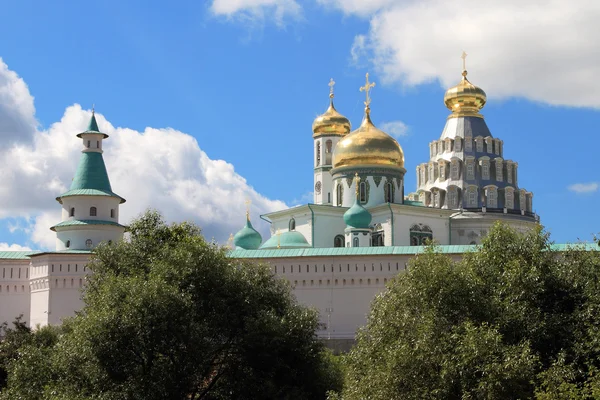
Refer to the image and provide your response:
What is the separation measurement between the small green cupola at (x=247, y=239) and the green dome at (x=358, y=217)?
11.0 feet

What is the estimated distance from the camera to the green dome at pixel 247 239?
134 ft

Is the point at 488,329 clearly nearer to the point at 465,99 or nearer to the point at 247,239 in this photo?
the point at 247,239

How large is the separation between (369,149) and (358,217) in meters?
3.91

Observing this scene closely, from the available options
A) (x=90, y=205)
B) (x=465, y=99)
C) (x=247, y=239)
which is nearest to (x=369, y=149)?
(x=247, y=239)

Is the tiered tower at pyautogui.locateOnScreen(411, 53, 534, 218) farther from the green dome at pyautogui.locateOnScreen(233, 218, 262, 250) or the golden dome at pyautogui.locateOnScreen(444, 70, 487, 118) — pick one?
the green dome at pyautogui.locateOnScreen(233, 218, 262, 250)

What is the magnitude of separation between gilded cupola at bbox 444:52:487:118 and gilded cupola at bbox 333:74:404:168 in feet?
21.2

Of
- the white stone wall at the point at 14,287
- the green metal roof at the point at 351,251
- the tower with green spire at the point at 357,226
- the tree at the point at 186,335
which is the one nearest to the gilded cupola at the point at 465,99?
the tower with green spire at the point at 357,226

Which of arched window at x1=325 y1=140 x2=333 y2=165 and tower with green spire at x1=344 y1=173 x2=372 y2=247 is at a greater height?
arched window at x1=325 y1=140 x2=333 y2=165

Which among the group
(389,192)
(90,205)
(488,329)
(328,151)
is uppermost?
(328,151)

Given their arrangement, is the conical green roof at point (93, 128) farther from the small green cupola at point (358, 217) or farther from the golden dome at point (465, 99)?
the golden dome at point (465, 99)

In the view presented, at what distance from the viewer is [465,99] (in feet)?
160

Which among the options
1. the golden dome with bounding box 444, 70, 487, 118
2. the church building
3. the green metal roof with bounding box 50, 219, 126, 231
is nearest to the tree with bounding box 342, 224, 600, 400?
the church building

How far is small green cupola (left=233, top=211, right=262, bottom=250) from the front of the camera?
40825 mm

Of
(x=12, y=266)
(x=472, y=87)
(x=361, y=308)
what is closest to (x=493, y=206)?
(x=472, y=87)
